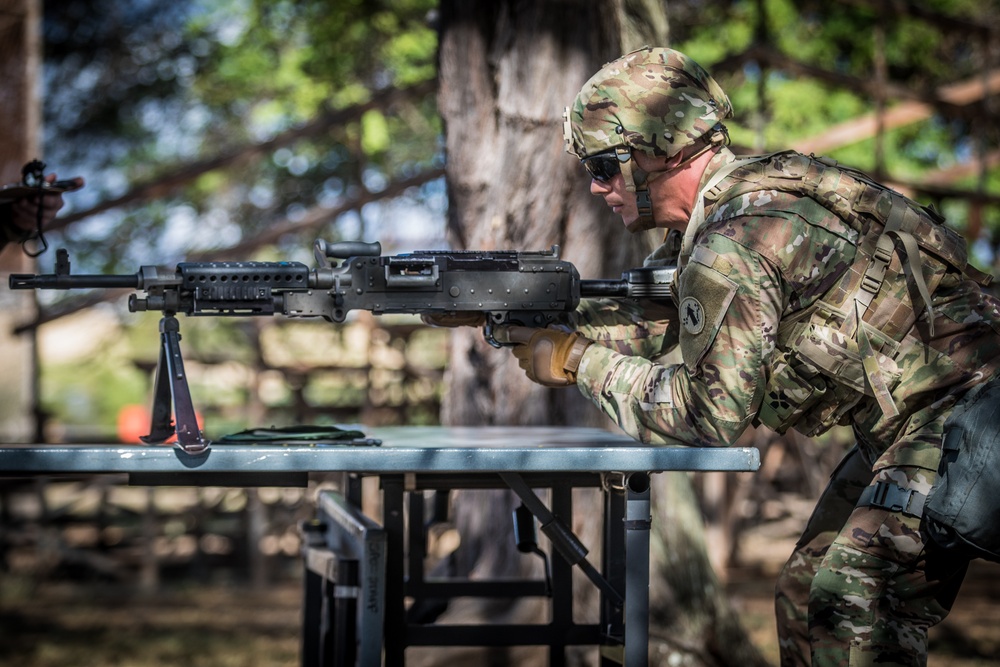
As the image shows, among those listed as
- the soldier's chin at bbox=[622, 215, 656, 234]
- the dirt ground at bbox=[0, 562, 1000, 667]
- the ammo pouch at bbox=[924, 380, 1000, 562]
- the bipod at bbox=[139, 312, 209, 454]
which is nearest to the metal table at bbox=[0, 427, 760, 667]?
the bipod at bbox=[139, 312, 209, 454]

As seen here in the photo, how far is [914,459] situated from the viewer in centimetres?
282

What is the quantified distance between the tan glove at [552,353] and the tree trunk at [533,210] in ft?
7.26

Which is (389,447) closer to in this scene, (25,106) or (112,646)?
(112,646)

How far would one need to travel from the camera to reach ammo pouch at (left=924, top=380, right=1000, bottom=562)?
263 cm

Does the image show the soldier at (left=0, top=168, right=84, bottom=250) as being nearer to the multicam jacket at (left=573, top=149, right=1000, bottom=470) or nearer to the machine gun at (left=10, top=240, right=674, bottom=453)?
the machine gun at (left=10, top=240, right=674, bottom=453)

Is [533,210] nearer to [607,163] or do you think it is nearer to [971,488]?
[607,163]

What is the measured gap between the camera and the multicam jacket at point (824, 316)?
281cm

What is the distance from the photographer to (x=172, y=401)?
3.21 meters

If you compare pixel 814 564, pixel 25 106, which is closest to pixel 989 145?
pixel 25 106

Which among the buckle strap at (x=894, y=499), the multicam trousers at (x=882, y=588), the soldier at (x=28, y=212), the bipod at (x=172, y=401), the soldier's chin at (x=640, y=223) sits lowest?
the multicam trousers at (x=882, y=588)

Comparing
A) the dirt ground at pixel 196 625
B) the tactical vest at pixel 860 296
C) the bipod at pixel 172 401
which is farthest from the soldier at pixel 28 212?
the dirt ground at pixel 196 625

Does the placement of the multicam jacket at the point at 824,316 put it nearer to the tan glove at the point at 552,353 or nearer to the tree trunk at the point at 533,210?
the tan glove at the point at 552,353

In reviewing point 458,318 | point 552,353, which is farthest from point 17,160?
point 552,353

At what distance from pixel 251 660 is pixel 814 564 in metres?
4.68
